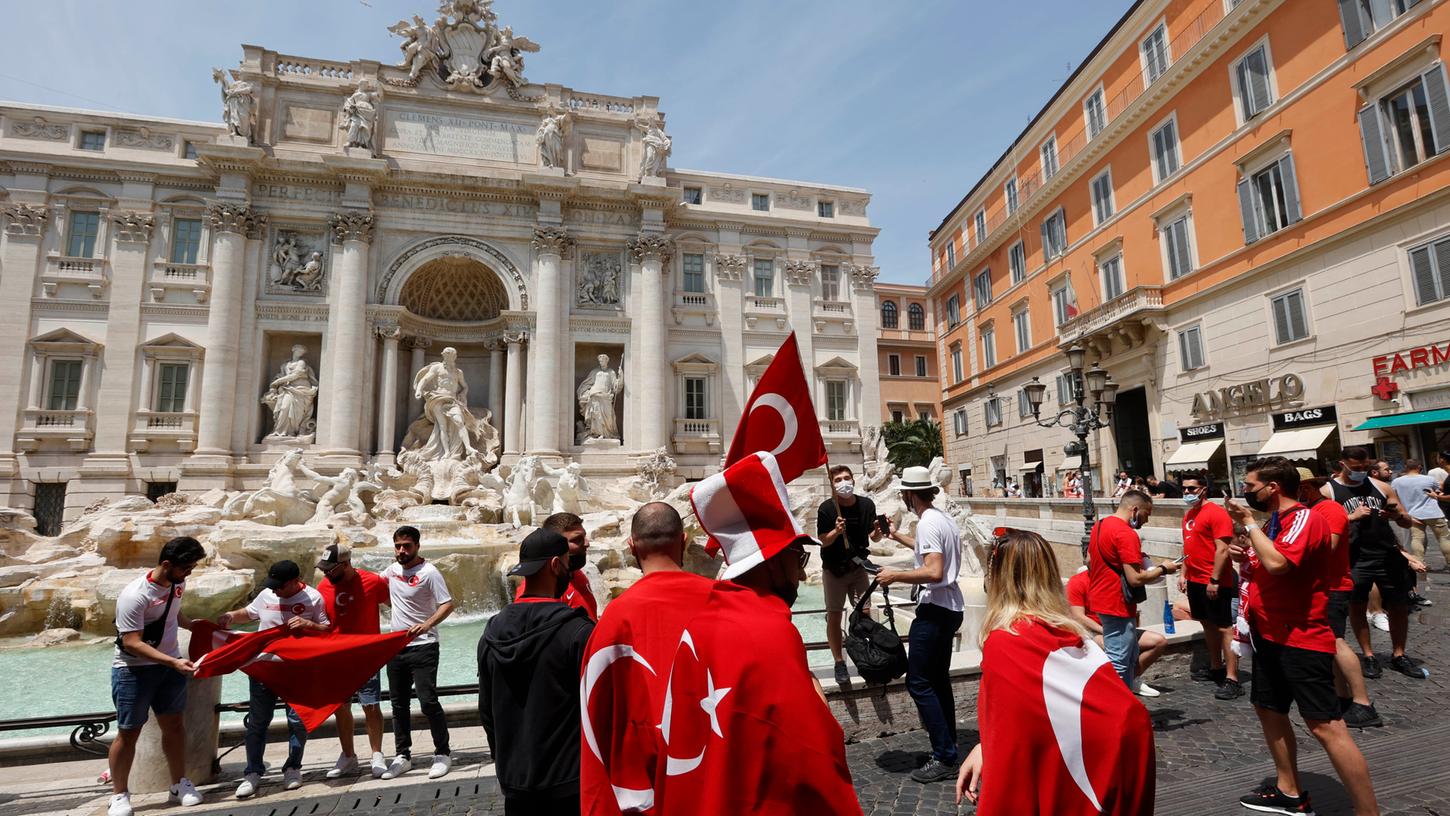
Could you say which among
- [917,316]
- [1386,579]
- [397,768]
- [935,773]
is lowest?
[397,768]

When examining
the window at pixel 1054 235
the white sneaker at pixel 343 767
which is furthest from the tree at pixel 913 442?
the white sneaker at pixel 343 767

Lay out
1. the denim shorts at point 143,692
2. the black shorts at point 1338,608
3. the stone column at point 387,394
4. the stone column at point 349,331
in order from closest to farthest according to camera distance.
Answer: the denim shorts at point 143,692
the black shorts at point 1338,608
the stone column at point 349,331
the stone column at point 387,394

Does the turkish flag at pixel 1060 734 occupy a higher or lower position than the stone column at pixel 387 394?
lower

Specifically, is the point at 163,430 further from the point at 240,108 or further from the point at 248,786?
the point at 248,786

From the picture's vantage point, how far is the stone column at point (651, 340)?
22.1 m

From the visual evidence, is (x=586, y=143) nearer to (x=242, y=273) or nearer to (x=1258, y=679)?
(x=242, y=273)

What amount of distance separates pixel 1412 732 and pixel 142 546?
18269 mm

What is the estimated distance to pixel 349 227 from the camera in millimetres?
20625

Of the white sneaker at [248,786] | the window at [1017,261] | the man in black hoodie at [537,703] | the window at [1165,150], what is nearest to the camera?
the man in black hoodie at [537,703]

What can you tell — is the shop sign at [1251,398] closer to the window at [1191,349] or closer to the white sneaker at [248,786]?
the window at [1191,349]

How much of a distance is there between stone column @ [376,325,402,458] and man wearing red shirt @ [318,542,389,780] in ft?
55.4

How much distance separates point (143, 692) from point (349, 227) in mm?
19802

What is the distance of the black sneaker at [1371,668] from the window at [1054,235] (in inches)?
837

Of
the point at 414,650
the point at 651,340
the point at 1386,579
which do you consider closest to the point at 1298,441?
the point at 1386,579
